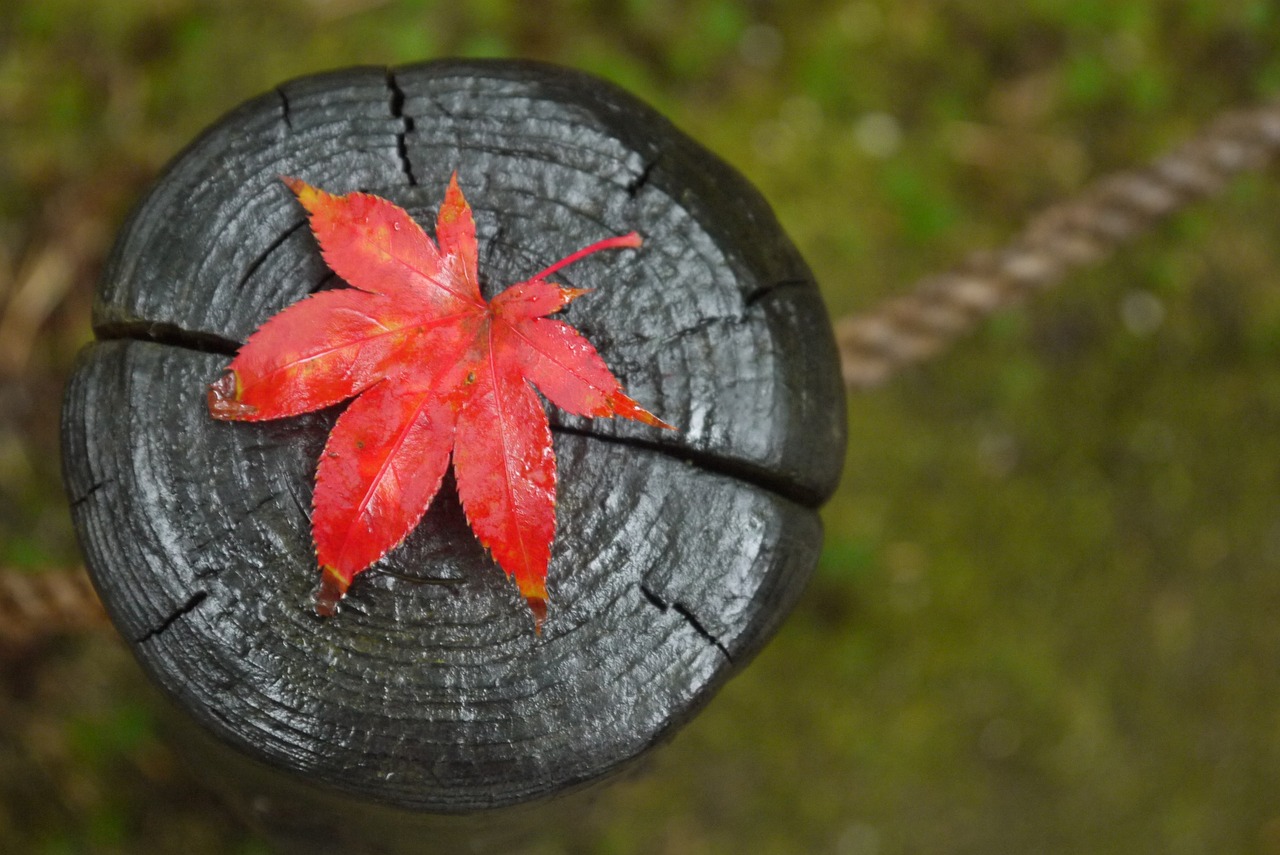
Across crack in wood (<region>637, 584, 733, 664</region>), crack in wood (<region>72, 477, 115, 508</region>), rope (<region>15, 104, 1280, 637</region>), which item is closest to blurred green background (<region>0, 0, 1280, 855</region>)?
rope (<region>15, 104, 1280, 637</region>)

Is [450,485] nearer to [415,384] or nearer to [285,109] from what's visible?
[415,384]

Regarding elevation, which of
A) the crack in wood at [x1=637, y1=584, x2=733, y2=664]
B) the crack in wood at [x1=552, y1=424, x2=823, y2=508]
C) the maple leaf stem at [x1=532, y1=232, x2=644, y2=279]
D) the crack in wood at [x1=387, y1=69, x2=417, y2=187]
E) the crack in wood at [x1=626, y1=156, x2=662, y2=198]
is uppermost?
the crack in wood at [x1=387, y1=69, x2=417, y2=187]

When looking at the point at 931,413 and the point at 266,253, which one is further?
the point at 931,413

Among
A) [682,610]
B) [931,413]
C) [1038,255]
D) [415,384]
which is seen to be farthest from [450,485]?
[931,413]

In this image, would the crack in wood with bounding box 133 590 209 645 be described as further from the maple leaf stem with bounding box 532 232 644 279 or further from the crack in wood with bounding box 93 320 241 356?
the maple leaf stem with bounding box 532 232 644 279

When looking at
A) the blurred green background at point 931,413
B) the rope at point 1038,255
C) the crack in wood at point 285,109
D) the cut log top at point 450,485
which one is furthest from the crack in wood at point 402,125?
the blurred green background at point 931,413

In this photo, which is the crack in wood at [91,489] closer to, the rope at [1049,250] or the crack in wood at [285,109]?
the crack in wood at [285,109]
